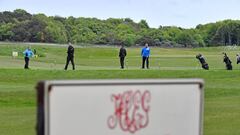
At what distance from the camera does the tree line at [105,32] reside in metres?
139

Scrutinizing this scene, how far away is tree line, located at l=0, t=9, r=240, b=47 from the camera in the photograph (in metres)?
139

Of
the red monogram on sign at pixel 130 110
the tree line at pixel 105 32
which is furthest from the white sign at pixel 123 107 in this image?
the tree line at pixel 105 32

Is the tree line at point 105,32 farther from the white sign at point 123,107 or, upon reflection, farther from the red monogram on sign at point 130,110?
the red monogram on sign at point 130,110

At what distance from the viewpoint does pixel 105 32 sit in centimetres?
15825

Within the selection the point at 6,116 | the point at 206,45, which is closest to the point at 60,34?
the point at 206,45

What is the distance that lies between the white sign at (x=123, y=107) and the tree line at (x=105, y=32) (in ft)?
408

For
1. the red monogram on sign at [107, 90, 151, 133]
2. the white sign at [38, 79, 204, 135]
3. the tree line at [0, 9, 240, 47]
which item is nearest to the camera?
the white sign at [38, 79, 204, 135]

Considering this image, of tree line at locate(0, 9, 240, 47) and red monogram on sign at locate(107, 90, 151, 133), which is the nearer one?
red monogram on sign at locate(107, 90, 151, 133)

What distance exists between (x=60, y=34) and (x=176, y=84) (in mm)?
142055

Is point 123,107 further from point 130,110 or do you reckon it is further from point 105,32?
point 105,32

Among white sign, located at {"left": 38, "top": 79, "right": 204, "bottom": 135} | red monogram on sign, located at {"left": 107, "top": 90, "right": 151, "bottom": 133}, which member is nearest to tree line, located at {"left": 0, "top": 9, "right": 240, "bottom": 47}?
white sign, located at {"left": 38, "top": 79, "right": 204, "bottom": 135}

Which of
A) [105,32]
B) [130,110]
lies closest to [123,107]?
[130,110]

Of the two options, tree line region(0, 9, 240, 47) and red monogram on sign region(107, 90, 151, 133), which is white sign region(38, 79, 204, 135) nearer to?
red monogram on sign region(107, 90, 151, 133)

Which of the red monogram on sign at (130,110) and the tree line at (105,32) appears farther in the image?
the tree line at (105,32)
